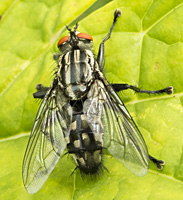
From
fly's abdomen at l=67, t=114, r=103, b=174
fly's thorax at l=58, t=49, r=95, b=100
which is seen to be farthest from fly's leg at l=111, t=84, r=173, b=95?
fly's abdomen at l=67, t=114, r=103, b=174

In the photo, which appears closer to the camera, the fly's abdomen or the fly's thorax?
the fly's abdomen

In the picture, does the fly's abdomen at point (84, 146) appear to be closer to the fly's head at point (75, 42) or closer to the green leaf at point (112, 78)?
the green leaf at point (112, 78)

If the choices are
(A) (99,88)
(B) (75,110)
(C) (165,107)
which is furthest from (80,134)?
(C) (165,107)

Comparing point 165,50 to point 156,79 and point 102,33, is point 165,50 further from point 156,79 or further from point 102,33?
point 102,33

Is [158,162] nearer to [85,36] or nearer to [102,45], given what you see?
[102,45]

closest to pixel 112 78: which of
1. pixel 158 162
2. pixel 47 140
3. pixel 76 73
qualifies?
pixel 76 73

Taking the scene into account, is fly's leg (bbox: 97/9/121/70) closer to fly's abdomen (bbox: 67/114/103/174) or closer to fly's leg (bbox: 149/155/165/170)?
fly's abdomen (bbox: 67/114/103/174)

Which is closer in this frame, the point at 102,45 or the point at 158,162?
the point at 158,162
